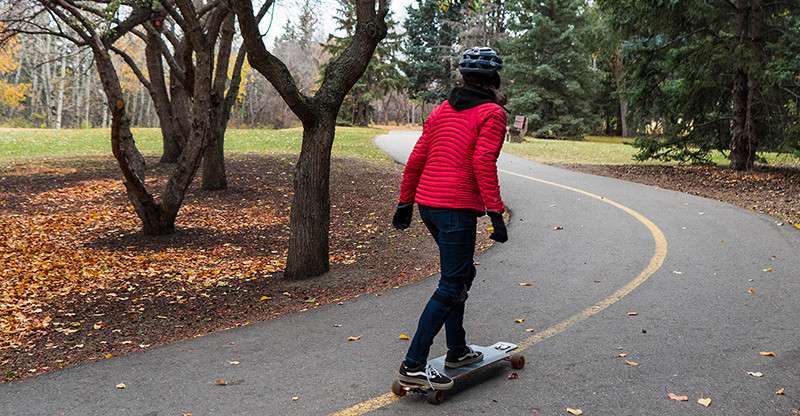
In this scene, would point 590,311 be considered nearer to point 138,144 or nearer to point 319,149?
point 319,149

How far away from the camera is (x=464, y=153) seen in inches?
158

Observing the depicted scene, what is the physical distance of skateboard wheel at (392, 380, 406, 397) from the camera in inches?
161

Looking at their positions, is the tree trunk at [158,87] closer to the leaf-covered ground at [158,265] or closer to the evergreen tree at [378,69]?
the leaf-covered ground at [158,265]

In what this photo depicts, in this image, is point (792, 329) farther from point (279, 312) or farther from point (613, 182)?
point (613, 182)

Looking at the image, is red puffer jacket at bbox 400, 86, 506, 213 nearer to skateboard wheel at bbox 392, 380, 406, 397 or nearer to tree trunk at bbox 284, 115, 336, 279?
skateboard wheel at bbox 392, 380, 406, 397

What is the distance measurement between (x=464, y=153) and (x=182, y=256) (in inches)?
278

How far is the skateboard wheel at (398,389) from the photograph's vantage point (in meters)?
4.09

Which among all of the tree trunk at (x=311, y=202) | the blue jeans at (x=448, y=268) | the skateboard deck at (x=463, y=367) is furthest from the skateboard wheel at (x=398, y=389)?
the tree trunk at (x=311, y=202)

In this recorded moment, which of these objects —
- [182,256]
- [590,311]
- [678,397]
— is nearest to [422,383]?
[678,397]

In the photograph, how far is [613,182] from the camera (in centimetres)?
1602

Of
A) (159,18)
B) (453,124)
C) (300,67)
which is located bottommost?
(453,124)

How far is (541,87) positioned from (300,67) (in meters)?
38.0

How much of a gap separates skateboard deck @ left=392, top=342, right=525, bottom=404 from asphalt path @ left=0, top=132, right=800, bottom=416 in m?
0.08

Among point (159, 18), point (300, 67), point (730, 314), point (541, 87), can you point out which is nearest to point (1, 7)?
point (159, 18)
